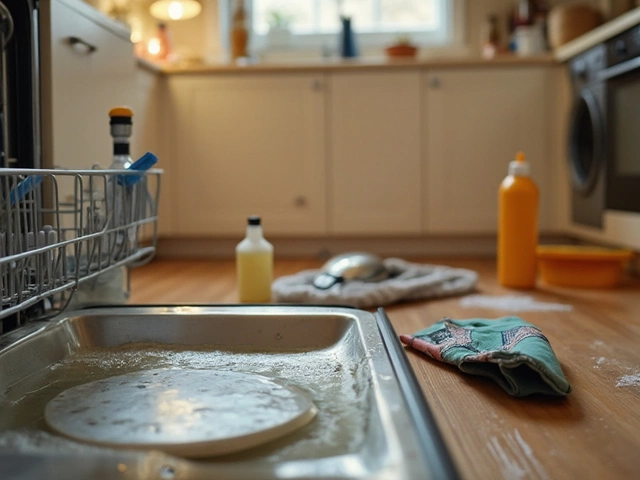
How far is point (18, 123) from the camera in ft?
4.22

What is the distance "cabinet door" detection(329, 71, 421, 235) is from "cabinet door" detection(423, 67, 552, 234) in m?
0.08

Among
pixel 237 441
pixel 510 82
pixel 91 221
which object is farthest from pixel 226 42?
pixel 237 441

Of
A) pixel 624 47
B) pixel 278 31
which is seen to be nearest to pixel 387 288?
pixel 624 47

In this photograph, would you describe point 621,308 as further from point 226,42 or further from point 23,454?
point 226,42

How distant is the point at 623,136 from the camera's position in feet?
7.47

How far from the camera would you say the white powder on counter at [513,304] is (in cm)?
173

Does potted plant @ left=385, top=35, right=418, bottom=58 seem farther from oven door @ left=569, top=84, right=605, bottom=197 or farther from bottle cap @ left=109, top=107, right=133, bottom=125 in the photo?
bottle cap @ left=109, top=107, right=133, bottom=125

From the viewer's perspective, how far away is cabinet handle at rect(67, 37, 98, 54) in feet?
4.99

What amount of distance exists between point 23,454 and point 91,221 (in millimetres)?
545

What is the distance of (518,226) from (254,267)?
771 millimetres

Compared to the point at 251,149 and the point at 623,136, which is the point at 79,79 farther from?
the point at 623,136

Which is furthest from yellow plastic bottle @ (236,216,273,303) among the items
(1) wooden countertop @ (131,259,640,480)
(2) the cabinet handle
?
(2) the cabinet handle

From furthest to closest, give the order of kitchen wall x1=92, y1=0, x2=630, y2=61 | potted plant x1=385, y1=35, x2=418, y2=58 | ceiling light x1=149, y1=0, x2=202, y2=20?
kitchen wall x1=92, y1=0, x2=630, y2=61
ceiling light x1=149, y1=0, x2=202, y2=20
potted plant x1=385, y1=35, x2=418, y2=58

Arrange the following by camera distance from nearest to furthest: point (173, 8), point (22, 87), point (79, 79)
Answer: point (22, 87) → point (79, 79) → point (173, 8)
